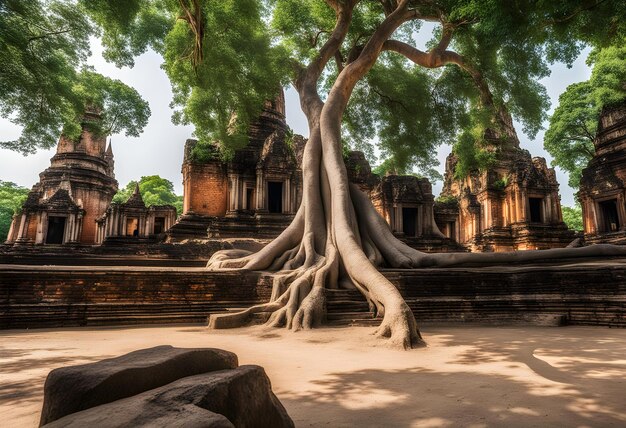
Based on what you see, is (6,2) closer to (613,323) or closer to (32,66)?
(32,66)

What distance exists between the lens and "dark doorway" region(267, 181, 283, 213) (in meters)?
17.9

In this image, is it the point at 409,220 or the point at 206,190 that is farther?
the point at 409,220

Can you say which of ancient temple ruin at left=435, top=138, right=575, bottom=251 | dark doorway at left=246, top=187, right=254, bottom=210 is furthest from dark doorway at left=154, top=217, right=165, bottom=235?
ancient temple ruin at left=435, top=138, right=575, bottom=251

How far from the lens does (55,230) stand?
22422mm

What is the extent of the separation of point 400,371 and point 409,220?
18009mm

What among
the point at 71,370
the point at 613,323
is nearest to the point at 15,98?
the point at 71,370

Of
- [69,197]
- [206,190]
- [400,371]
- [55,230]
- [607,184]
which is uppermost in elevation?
[607,184]

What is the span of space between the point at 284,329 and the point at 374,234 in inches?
158

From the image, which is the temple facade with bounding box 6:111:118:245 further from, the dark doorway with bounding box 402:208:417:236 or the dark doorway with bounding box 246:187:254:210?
the dark doorway with bounding box 402:208:417:236

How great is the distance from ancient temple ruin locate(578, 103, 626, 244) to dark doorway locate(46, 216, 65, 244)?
28.6m

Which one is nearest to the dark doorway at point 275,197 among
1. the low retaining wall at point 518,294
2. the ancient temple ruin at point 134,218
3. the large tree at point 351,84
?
the large tree at point 351,84

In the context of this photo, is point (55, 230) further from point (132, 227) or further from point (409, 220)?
point (409, 220)

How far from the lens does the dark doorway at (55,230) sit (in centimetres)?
2203

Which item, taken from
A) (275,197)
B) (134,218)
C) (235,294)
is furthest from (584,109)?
(134,218)
